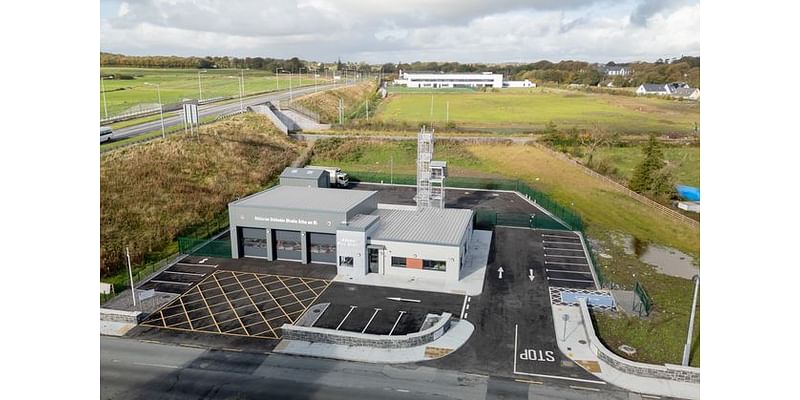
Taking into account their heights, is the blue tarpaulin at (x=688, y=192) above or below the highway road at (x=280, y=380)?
above

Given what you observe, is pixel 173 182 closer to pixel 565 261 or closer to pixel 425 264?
pixel 425 264

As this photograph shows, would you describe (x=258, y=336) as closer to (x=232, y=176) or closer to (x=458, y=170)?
(x=232, y=176)

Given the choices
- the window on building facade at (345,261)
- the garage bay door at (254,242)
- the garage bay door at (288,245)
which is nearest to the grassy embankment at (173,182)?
the garage bay door at (254,242)

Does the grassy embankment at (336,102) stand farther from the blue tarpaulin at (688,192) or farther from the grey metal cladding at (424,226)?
the blue tarpaulin at (688,192)

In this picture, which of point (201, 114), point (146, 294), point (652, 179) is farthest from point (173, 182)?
point (652, 179)

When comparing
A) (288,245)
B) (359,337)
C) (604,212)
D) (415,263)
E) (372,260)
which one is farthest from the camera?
(604,212)


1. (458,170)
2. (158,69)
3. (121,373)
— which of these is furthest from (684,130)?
(158,69)
